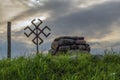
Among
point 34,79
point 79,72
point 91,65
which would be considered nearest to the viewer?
point 34,79

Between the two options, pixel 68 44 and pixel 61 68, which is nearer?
pixel 61 68

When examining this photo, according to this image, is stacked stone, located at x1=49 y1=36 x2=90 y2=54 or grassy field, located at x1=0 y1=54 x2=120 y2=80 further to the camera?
stacked stone, located at x1=49 y1=36 x2=90 y2=54

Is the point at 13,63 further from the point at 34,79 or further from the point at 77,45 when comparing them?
the point at 77,45

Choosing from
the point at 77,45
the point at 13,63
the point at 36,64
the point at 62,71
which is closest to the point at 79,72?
the point at 62,71

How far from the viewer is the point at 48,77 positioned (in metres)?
9.89

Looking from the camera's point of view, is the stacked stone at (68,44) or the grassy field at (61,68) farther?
the stacked stone at (68,44)

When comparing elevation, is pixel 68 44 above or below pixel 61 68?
above

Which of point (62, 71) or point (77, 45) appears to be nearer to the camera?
point (62, 71)

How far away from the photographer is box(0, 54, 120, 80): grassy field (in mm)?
9883

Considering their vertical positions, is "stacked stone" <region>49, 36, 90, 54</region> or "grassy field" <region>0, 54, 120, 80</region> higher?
"stacked stone" <region>49, 36, 90, 54</region>

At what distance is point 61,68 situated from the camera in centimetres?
1074

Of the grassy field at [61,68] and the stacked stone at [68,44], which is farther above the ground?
the stacked stone at [68,44]

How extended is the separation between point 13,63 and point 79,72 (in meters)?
2.07

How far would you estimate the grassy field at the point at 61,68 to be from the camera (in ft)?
32.4
